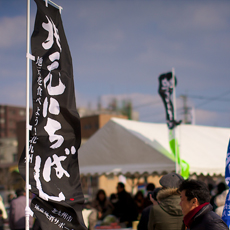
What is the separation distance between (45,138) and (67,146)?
0.79 feet

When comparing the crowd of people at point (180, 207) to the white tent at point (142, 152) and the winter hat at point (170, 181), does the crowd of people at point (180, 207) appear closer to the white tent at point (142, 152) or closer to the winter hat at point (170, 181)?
the winter hat at point (170, 181)

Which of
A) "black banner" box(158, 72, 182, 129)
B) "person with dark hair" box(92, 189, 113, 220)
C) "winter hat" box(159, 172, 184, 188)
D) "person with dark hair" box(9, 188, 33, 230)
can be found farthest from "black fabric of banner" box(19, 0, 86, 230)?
"black banner" box(158, 72, 182, 129)

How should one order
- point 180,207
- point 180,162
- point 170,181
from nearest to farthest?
point 180,207
point 170,181
point 180,162

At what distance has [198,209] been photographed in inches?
79.9

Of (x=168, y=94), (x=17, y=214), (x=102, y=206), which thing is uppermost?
(x=168, y=94)

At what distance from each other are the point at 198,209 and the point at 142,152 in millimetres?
6392

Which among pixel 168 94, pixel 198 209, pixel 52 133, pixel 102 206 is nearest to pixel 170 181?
pixel 198 209

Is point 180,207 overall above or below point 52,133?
below

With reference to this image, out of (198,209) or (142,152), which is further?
(142,152)

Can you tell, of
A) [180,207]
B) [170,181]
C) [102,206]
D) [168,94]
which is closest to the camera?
[180,207]

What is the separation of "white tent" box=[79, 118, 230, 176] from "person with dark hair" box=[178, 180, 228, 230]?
5555 mm

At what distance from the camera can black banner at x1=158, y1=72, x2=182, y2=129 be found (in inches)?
305

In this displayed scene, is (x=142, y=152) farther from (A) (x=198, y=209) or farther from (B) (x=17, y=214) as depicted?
(A) (x=198, y=209)

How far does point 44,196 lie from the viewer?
9.21 feet
